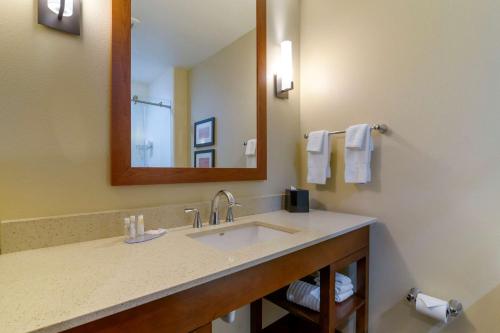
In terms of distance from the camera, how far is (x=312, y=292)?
4.17 ft

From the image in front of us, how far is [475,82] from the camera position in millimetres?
1100

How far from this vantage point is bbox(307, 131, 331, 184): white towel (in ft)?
5.11

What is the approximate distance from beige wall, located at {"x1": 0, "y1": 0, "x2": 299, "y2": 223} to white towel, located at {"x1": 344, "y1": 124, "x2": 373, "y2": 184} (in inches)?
43.6

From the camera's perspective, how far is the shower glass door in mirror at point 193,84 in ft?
3.69

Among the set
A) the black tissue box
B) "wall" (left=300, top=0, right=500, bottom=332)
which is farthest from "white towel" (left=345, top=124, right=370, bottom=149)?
the black tissue box

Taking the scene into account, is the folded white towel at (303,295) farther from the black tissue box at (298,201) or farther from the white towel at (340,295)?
the black tissue box at (298,201)

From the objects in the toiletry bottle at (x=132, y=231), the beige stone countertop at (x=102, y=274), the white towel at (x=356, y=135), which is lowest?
the beige stone countertop at (x=102, y=274)

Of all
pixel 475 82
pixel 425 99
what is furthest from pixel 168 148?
pixel 475 82

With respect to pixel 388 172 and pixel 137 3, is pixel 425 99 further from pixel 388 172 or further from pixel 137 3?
pixel 137 3

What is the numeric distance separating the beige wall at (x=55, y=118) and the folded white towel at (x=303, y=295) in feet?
2.98

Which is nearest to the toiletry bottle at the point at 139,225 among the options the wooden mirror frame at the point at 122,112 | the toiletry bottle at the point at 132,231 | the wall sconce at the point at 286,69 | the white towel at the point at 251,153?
the toiletry bottle at the point at 132,231

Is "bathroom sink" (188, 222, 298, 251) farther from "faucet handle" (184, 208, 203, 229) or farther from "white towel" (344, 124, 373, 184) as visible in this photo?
"white towel" (344, 124, 373, 184)

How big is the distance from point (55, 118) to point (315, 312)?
144 centimetres

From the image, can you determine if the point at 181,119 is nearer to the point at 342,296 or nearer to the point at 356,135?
the point at 356,135
